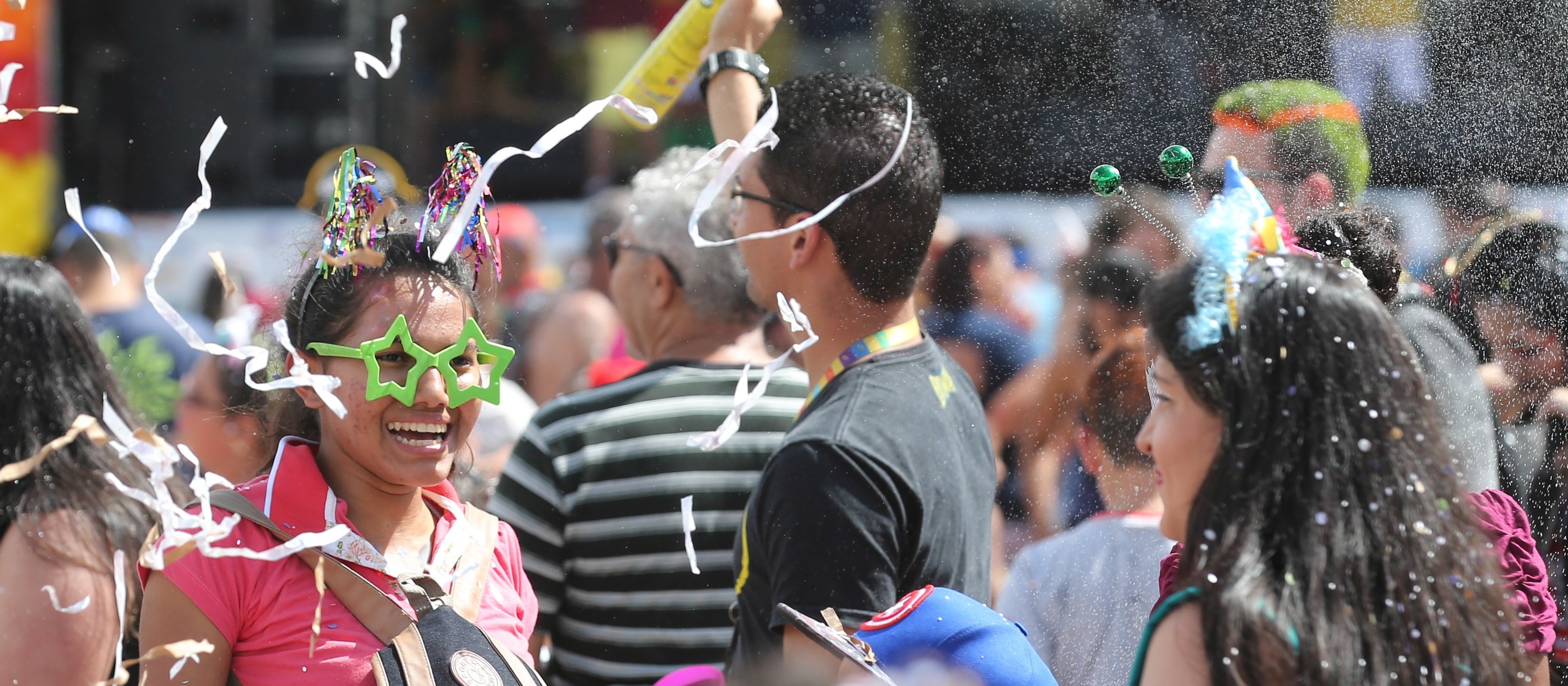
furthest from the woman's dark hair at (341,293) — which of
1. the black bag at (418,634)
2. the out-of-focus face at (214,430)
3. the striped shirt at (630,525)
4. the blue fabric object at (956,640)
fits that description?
the out-of-focus face at (214,430)

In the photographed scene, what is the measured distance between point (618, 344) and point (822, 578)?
125 inches

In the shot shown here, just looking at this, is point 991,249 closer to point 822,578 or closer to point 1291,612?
point 822,578

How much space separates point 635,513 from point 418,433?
2.27 ft

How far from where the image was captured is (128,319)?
170 inches

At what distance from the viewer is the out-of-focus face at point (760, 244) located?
210 cm

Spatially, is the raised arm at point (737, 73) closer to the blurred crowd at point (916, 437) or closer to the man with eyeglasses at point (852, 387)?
the man with eyeglasses at point (852, 387)

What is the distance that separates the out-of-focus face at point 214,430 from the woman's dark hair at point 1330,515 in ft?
8.05

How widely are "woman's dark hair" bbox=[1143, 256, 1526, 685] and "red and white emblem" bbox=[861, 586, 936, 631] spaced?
0.32 metres

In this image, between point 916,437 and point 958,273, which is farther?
point 958,273

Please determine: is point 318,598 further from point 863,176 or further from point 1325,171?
point 1325,171

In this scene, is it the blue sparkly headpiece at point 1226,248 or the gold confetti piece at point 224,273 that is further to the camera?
the gold confetti piece at point 224,273

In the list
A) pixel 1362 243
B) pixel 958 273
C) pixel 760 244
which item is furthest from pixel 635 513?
pixel 958 273

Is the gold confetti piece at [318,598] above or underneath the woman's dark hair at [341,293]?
underneath

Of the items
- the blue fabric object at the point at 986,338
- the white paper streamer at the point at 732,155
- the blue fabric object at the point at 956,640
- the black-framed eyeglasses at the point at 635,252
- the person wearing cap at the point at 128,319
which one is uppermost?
the white paper streamer at the point at 732,155
